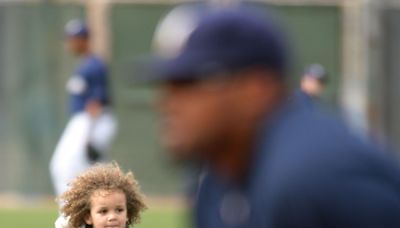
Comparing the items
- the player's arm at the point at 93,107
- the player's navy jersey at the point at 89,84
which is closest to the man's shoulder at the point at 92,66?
the player's navy jersey at the point at 89,84

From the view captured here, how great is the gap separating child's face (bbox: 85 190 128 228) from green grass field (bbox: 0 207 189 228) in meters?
6.13

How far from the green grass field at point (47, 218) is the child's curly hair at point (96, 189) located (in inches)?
237

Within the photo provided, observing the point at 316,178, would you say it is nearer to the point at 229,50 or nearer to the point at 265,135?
the point at 265,135

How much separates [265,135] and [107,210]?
408cm

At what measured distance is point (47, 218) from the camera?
15.1 meters

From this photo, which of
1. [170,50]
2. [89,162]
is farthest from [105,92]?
[170,50]

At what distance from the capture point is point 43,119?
19.1 meters

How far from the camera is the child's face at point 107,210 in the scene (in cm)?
699

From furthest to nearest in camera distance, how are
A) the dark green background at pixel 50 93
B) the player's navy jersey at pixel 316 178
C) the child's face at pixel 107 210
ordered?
the dark green background at pixel 50 93, the child's face at pixel 107 210, the player's navy jersey at pixel 316 178

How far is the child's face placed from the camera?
6.99m

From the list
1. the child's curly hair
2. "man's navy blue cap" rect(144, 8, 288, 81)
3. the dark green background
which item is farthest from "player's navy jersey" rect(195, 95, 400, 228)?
the dark green background

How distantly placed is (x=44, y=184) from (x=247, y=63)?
16.0 meters

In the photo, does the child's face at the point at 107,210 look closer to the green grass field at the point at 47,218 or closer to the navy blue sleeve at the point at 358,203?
the navy blue sleeve at the point at 358,203

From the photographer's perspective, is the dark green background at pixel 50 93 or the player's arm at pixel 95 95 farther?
the dark green background at pixel 50 93
